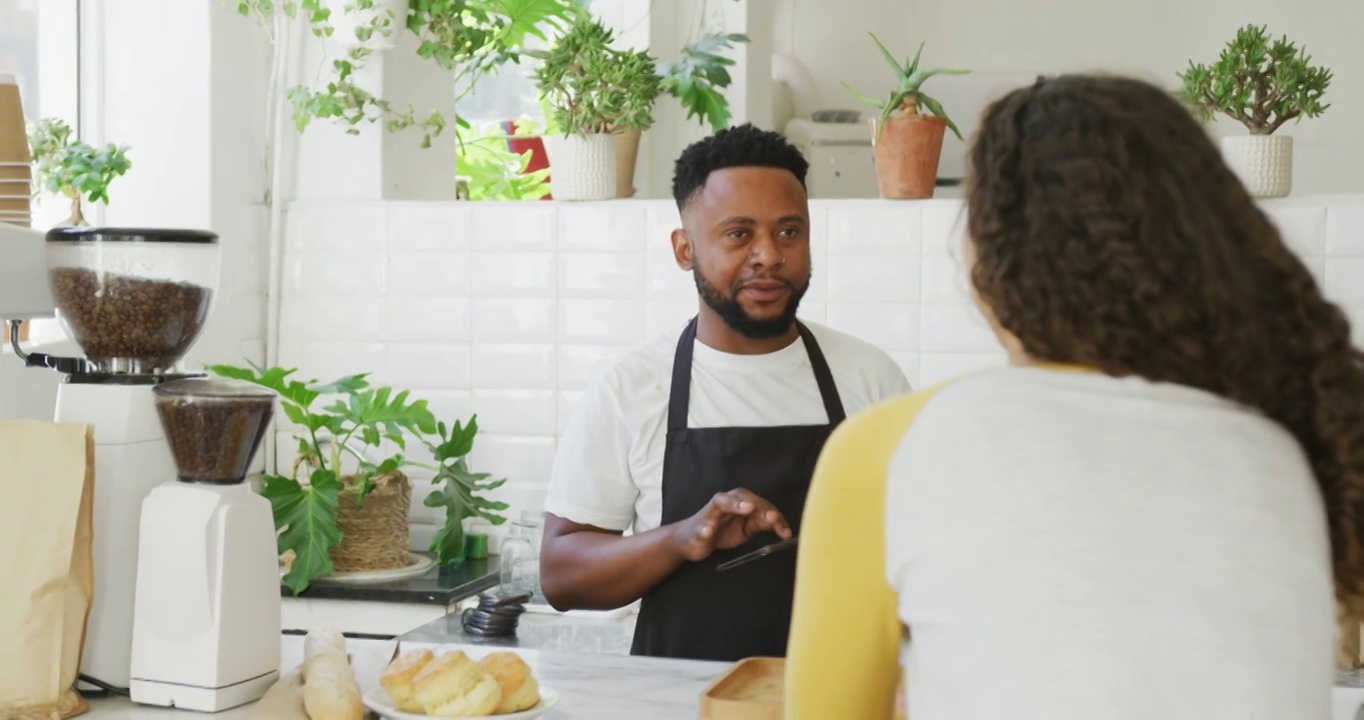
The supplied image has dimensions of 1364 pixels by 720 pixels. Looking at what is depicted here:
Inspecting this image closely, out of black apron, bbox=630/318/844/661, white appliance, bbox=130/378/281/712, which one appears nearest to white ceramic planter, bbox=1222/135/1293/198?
black apron, bbox=630/318/844/661

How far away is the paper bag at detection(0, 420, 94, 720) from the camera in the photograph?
64.9 inches

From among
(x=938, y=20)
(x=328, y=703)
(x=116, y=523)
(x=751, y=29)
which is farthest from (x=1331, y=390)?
(x=938, y=20)

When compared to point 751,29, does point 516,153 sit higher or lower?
Result: lower

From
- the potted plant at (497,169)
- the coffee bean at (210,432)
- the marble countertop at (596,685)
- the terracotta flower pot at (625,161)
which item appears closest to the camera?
the marble countertop at (596,685)

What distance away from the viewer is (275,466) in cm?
352

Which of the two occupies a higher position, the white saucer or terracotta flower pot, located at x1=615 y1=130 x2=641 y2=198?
terracotta flower pot, located at x1=615 y1=130 x2=641 y2=198

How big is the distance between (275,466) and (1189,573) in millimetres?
2838

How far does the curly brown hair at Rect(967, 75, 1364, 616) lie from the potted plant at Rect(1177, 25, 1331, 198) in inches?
79.0

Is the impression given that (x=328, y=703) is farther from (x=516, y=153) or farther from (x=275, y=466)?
(x=516, y=153)

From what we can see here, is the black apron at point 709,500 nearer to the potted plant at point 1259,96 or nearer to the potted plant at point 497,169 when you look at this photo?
the potted plant at point 1259,96

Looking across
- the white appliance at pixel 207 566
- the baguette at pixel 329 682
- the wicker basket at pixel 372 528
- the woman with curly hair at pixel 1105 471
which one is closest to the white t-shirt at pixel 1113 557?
the woman with curly hair at pixel 1105 471

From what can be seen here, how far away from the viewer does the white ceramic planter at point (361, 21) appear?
10.8ft

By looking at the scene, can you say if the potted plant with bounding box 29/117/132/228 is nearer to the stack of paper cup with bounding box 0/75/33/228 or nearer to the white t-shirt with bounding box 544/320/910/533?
the stack of paper cup with bounding box 0/75/33/228

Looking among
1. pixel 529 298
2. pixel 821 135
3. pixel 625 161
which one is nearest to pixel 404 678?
pixel 529 298
